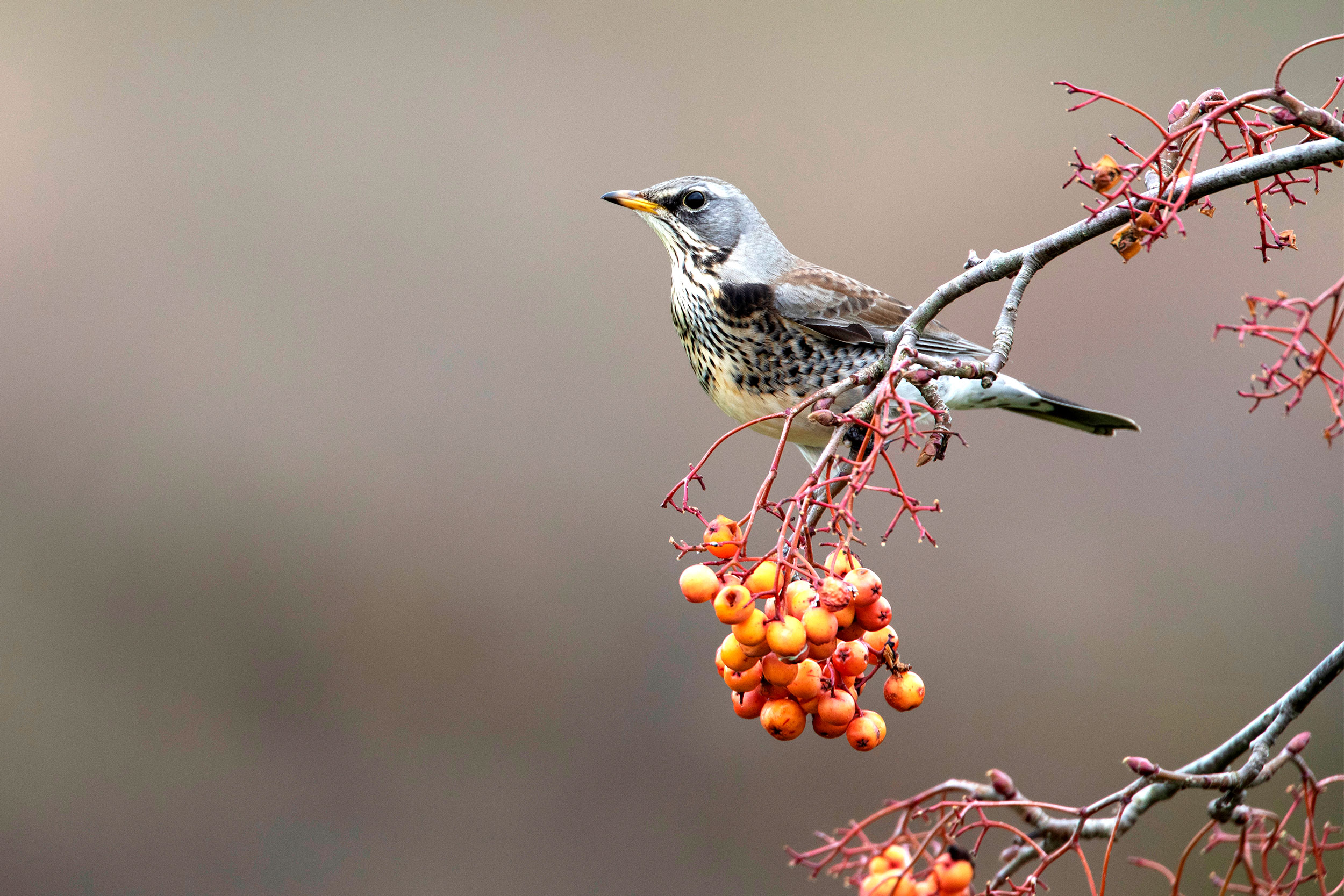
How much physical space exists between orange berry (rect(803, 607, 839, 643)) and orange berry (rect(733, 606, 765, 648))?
44 mm

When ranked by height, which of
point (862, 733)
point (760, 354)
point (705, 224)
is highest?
point (705, 224)

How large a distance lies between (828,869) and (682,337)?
140cm

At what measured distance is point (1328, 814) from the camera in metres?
3.76

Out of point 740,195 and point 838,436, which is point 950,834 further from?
point 740,195

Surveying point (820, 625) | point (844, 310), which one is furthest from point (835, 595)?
point (844, 310)

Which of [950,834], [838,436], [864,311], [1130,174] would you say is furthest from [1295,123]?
[864,311]

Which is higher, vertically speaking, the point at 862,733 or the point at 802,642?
the point at 802,642

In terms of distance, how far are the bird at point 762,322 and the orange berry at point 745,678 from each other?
105 cm

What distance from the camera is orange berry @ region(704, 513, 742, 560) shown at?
991mm

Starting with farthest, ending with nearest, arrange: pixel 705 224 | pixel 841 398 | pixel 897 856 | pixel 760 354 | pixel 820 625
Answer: pixel 705 224, pixel 760 354, pixel 841 398, pixel 897 856, pixel 820 625

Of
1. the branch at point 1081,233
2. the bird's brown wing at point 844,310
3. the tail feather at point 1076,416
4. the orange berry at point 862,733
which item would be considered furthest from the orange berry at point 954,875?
the tail feather at point 1076,416

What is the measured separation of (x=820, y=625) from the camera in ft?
2.95

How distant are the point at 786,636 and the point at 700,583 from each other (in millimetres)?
97

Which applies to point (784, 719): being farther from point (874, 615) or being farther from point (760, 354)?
point (760, 354)
